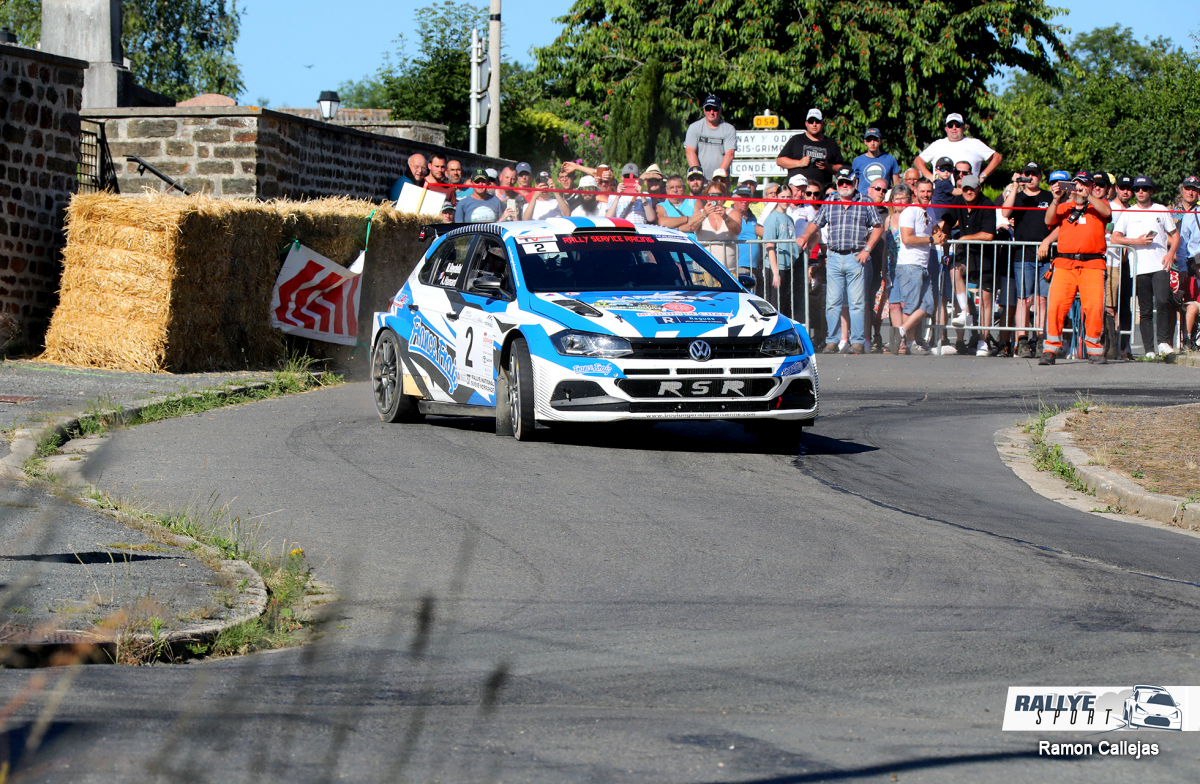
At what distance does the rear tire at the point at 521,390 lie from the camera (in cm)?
1071

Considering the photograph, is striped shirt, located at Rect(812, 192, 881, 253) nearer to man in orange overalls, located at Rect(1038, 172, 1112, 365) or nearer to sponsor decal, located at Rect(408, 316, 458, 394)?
man in orange overalls, located at Rect(1038, 172, 1112, 365)

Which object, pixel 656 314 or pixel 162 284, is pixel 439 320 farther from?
pixel 162 284

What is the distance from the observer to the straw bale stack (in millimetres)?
14781

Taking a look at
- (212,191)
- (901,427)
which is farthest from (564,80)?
(901,427)

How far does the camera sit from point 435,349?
12055 mm

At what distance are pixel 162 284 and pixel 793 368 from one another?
7.17m

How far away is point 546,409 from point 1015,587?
4.84 metres

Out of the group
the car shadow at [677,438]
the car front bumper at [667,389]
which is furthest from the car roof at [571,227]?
the car front bumper at [667,389]

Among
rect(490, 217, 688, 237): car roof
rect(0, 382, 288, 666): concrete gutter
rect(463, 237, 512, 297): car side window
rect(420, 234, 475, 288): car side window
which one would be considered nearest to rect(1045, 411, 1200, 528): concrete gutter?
rect(490, 217, 688, 237): car roof

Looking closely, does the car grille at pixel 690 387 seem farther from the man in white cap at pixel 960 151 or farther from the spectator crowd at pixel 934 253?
the man in white cap at pixel 960 151

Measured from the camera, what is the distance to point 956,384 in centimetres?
1645

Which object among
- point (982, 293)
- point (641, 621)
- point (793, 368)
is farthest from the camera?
point (982, 293)

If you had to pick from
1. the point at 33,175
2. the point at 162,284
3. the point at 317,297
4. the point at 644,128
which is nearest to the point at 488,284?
the point at 162,284

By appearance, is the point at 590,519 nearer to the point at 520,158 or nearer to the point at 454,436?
the point at 454,436
